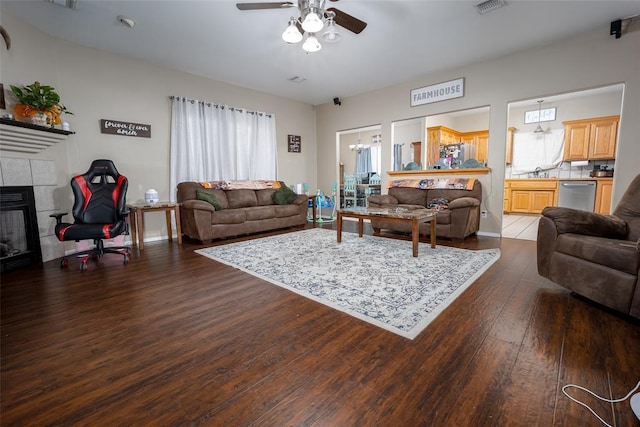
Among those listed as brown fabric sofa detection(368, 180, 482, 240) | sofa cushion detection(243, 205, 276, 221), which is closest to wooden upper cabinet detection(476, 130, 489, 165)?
brown fabric sofa detection(368, 180, 482, 240)

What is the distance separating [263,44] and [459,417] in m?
4.31

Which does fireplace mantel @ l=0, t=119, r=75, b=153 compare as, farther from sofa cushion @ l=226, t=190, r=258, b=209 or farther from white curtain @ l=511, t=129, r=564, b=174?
white curtain @ l=511, t=129, r=564, b=174

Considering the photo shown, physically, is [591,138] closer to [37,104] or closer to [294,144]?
[294,144]

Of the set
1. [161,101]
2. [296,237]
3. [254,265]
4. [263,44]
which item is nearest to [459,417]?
[254,265]

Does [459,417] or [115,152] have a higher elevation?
[115,152]

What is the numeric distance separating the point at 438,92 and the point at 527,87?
1.29 m

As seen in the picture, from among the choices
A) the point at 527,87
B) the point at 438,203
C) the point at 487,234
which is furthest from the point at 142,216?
the point at 527,87

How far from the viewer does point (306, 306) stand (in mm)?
2062

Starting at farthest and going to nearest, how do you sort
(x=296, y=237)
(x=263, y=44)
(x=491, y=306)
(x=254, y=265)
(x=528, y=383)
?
(x=296, y=237), (x=263, y=44), (x=254, y=265), (x=491, y=306), (x=528, y=383)

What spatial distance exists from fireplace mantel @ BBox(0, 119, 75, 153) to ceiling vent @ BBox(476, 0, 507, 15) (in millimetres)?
4995

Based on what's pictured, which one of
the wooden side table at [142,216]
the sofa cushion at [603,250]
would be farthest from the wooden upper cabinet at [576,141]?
the wooden side table at [142,216]

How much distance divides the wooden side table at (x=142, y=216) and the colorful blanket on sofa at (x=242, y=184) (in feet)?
2.75

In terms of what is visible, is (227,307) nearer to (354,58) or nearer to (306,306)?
(306,306)

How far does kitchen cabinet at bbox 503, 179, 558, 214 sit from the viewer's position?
6680 millimetres
